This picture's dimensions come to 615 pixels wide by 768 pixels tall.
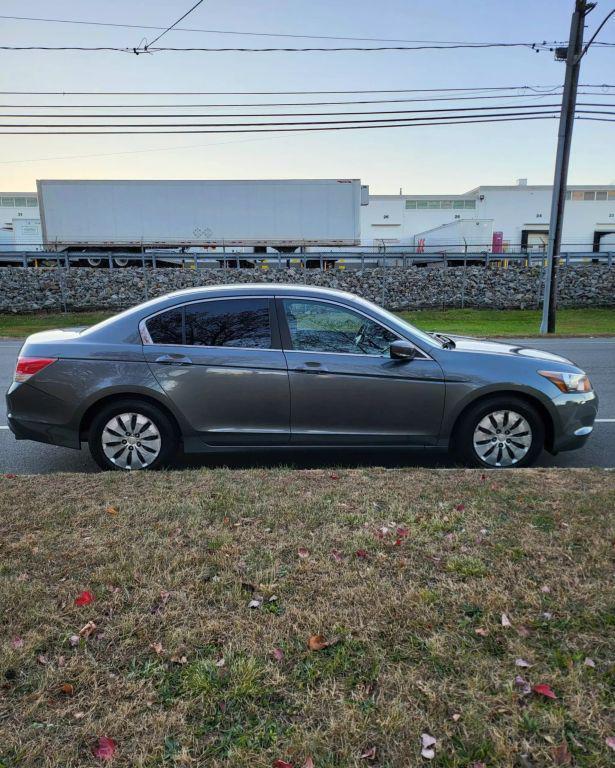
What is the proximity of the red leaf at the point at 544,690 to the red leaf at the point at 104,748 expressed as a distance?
1.50 metres

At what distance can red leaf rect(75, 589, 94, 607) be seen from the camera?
2572 millimetres

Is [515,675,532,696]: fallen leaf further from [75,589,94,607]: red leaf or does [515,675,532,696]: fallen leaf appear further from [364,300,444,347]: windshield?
[364,300,444,347]: windshield

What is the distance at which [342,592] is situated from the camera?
105 inches

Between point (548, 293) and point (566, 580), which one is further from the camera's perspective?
point (548, 293)

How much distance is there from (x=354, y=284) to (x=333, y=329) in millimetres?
18657

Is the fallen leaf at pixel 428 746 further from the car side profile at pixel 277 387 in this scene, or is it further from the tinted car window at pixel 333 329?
the tinted car window at pixel 333 329

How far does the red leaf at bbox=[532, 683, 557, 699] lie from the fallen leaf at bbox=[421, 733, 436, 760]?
474mm

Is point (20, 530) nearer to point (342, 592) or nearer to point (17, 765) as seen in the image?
point (17, 765)

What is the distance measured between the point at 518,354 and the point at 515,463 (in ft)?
3.21

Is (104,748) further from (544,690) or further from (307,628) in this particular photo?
(544,690)

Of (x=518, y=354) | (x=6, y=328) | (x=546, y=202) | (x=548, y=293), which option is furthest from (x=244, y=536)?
(x=546, y=202)

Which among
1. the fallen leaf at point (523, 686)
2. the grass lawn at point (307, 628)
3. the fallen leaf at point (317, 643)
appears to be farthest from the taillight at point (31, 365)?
the fallen leaf at point (523, 686)

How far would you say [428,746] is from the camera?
5.99 ft

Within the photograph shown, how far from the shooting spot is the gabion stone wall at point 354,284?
853 inches
